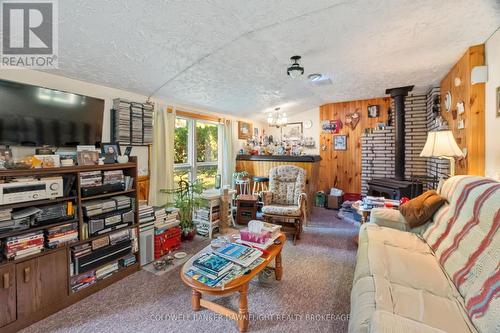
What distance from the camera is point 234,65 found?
2758 millimetres

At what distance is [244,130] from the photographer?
5.27 m

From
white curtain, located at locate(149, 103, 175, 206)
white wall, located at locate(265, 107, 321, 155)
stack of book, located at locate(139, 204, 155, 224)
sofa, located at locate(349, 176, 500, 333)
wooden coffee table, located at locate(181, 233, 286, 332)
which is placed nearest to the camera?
sofa, located at locate(349, 176, 500, 333)

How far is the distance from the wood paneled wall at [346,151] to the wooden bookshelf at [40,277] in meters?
4.48

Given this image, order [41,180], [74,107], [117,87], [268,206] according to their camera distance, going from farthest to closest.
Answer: [268,206], [117,87], [74,107], [41,180]

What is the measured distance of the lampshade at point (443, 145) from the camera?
229cm

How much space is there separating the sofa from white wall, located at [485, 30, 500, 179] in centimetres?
39

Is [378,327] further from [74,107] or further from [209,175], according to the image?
[209,175]

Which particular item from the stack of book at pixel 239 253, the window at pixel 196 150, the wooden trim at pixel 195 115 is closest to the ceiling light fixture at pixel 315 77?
the wooden trim at pixel 195 115

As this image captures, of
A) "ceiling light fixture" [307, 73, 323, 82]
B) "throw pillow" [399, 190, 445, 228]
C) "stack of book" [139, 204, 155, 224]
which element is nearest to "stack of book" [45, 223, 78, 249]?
"stack of book" [139, 204, 155, 224]

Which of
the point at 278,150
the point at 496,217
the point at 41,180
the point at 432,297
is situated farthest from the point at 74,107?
the point at 278,150

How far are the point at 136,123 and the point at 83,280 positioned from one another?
5.63 ft

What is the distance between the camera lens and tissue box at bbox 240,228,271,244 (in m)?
2.10

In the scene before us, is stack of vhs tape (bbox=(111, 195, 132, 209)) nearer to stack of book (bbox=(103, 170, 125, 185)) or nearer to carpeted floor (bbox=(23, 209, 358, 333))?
stack of book (bbox=(103, 170, 125, 185))

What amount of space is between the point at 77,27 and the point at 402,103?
14.5 feet
